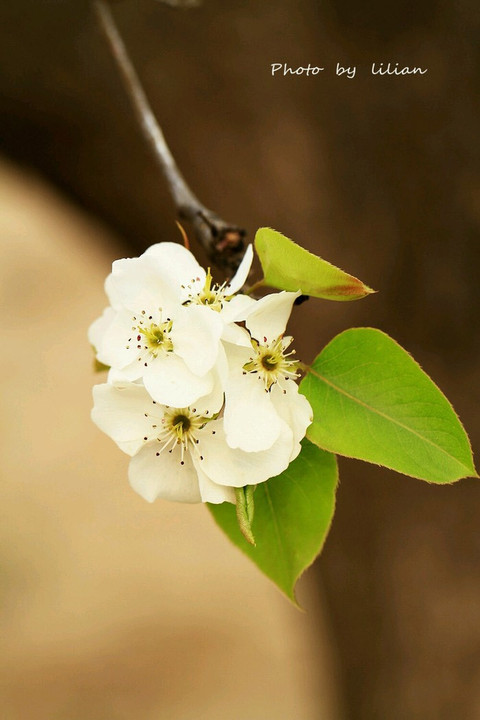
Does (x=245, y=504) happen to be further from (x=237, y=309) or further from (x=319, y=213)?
(x=319, y=213)

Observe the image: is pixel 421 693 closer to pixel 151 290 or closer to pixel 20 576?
pixel 20 576

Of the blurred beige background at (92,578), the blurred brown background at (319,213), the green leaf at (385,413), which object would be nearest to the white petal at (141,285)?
the green leaf at (385,413)

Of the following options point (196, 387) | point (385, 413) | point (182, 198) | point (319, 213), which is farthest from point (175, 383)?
point (319, 213)

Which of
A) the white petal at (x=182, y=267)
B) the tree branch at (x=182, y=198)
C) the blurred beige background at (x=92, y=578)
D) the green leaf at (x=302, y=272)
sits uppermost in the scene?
the tree branch at (x=182, y=198)

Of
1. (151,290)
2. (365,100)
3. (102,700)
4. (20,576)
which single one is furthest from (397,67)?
(102,700)

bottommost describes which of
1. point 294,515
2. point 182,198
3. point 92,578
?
point 92,578

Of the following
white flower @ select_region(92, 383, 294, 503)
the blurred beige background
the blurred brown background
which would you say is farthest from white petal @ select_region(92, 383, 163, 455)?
the blurred beige background

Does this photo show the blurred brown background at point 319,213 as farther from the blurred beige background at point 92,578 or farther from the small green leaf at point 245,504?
the small green leaf at point 245,504
